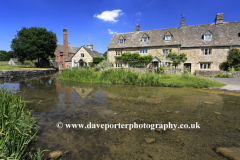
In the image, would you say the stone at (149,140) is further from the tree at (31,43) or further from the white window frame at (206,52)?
the tree at (31,43)

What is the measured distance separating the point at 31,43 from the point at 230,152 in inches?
1863

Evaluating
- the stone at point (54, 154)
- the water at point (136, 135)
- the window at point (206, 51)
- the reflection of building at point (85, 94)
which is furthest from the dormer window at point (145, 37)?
the stone at point (54, 154)

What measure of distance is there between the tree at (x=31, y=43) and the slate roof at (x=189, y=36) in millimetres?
23345

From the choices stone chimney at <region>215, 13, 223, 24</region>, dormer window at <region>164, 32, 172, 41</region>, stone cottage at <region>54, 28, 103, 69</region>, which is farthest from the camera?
stone cottage at <region>54, 28, 103, 69</region>

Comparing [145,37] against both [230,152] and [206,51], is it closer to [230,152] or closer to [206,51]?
[206,51]

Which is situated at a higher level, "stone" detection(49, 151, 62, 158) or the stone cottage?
the stone cottage

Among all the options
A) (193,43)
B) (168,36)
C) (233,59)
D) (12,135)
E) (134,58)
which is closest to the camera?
(12,135)

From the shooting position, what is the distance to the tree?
123 ft

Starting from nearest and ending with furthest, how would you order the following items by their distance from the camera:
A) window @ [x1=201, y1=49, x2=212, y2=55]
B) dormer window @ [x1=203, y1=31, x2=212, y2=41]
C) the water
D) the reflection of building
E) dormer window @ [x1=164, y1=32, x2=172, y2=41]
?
1. the water
2. the reflection of building
3. window @ [x1=201, y1=49, x2=212, y2=55]
4. dormer window @ [x1=203, y1=31, x2=212, y2=41]
5. dormer window @ [x1=164, y1=32, x2=172, y2=41]

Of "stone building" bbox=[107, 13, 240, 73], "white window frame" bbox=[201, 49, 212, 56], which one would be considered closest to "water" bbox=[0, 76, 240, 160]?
"stone building" bbox=[107, 13, 240, 73]

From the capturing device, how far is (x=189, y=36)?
2622 cm

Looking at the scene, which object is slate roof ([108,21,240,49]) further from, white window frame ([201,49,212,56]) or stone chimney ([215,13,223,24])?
white window frame ([201,49,212,56])

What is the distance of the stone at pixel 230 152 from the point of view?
2.64 m

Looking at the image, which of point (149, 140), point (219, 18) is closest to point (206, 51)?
point (219, 18)
